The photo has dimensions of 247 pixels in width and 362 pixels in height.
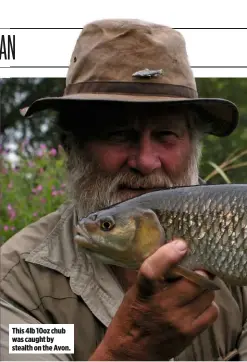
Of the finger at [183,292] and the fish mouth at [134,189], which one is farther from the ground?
the fish mouth at [134,189]

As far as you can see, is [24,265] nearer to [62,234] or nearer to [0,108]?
[62,234]

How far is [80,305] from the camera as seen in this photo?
1.54m

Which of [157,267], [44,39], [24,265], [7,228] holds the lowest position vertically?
[7,228]

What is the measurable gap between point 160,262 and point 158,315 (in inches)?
6.1

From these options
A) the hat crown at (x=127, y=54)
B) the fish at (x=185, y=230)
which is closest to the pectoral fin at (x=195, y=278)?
the fish at (x=185, y=230)

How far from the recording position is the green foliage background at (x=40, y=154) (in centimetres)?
246

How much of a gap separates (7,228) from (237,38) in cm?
103

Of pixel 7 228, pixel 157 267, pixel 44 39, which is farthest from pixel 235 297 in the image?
pixel 7 228

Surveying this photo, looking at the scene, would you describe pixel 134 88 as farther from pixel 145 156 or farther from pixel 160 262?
pixel 160 262

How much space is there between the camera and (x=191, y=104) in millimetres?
1651

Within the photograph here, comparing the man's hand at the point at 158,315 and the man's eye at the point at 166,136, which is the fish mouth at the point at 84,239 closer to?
the man's hand at the point at 158,315
